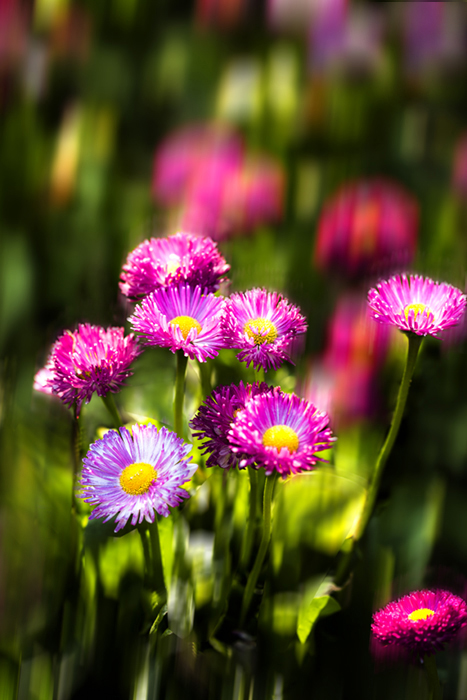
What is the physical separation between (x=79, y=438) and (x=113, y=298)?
90 millimetres

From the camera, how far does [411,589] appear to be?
0.88ft

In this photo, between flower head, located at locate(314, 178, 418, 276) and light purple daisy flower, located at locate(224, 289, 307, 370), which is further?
flower head, located at locate(314, 178, 418, 276)

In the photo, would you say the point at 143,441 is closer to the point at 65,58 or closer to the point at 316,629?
the point at 316,629

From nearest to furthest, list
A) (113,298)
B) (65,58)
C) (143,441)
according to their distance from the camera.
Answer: (143,441), (113,298), (65,58)

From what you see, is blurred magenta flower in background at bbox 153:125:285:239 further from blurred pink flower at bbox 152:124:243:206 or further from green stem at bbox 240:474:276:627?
green stem at bbox 240:474:276:627

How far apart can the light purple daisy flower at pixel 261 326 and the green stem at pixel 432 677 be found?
12 cm

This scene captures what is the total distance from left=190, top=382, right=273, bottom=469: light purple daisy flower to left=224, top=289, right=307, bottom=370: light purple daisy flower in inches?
0.5

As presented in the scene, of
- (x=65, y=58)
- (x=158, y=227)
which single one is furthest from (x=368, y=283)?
(x=65, y=58)

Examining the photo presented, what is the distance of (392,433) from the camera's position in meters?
0.26

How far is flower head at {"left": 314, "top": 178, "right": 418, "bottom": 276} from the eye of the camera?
0.35 metres

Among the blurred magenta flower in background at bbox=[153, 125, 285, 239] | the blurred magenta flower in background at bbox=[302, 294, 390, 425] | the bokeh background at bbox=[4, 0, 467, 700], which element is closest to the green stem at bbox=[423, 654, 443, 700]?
the bokeh background at bbox=[4, 0, 467, 700]

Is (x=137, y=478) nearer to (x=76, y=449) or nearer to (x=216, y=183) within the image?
(x=76, y=449)

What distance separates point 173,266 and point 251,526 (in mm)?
107

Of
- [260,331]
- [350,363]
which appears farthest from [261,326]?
[350,363]
